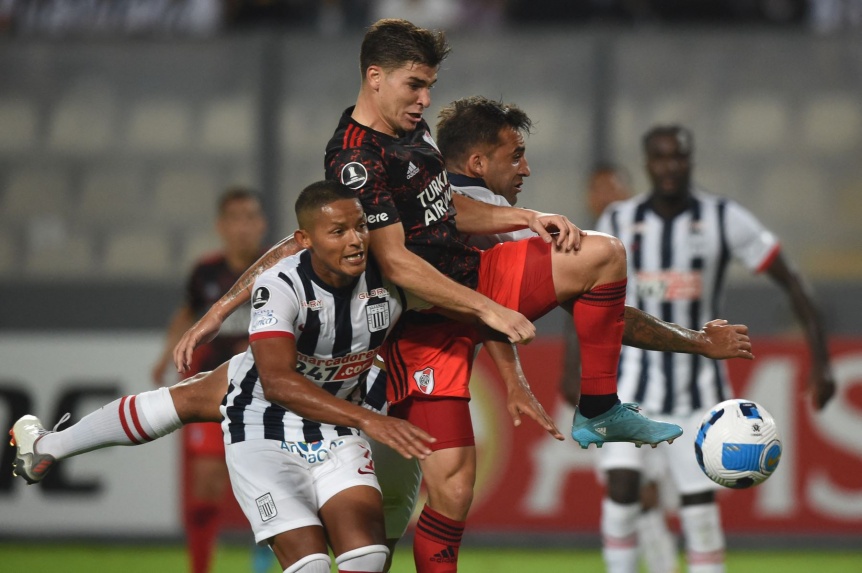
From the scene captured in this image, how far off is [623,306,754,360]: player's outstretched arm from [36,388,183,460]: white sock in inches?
70.6

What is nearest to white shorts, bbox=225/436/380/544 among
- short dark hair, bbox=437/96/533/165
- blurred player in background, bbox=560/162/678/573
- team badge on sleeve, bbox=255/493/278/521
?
team badge on sleeve, bbox=255/493/278/521

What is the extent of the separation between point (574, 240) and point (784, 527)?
4.49m

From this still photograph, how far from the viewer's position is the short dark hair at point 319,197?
14.0 feet

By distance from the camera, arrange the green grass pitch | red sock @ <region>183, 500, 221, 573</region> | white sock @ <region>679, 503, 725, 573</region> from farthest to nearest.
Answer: the green grass pitch, red sock @ <region>183, 500, 221, 573</region>, white sock @ <region>679, 503, 725, 573</region>

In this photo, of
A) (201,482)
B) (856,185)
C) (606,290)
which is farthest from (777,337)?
(606,290)

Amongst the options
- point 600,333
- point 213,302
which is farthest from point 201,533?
point 600,333

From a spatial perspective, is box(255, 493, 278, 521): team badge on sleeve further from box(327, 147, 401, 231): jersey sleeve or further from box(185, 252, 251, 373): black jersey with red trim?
box(185, 252, 251, 373): black jersey with red trim

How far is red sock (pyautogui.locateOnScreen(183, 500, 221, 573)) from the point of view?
22.7 feet

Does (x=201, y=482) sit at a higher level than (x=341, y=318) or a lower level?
lower

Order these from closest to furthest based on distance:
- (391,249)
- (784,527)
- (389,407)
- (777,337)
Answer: (391,249) → (389,407) → (784,527) → (777,337)

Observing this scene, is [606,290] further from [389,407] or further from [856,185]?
[856,185]

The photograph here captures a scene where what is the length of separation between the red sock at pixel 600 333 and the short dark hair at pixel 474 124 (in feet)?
2.60

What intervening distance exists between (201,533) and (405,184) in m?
3.24

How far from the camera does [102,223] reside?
9227mm
